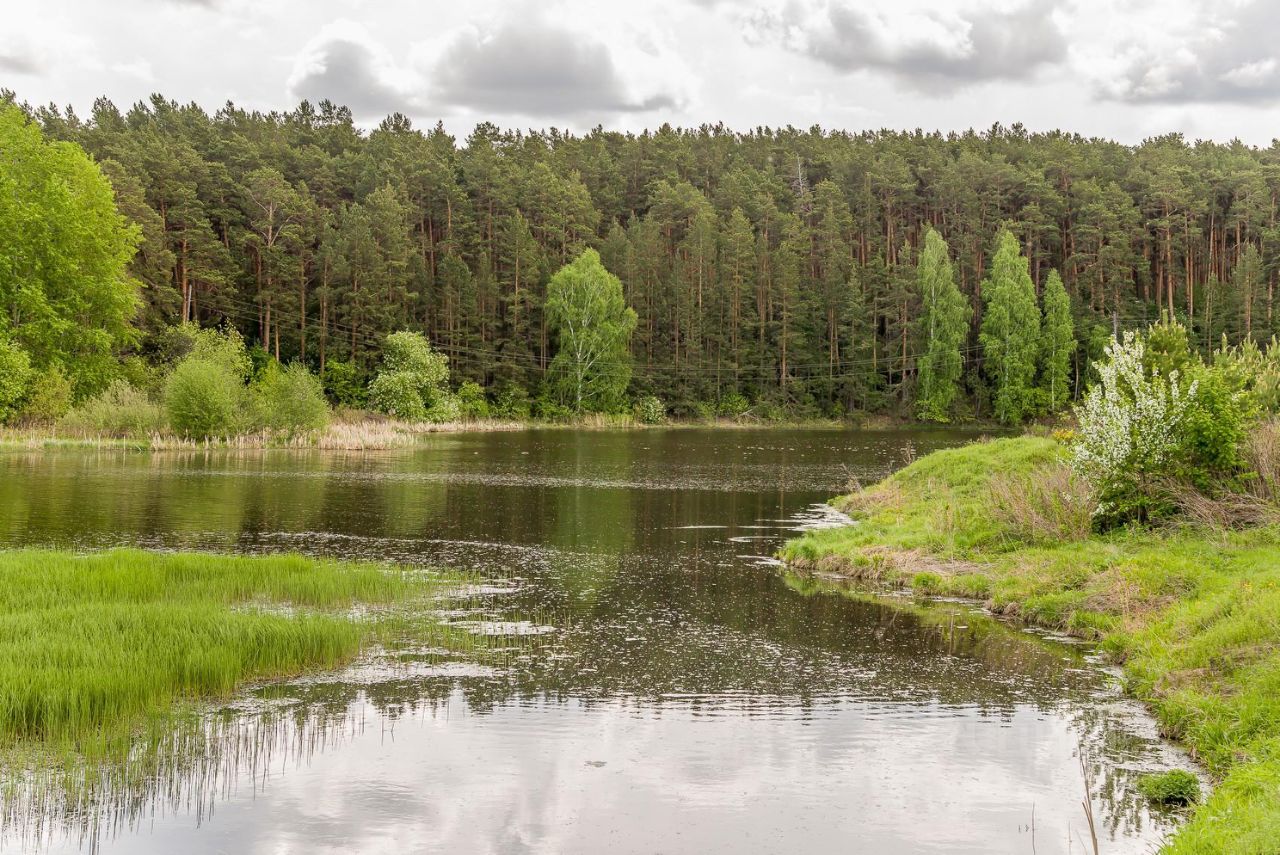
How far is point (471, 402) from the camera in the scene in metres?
103

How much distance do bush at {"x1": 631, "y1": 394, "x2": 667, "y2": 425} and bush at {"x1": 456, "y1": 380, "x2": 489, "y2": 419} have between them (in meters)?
16.8

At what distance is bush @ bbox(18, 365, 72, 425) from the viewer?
6338cm

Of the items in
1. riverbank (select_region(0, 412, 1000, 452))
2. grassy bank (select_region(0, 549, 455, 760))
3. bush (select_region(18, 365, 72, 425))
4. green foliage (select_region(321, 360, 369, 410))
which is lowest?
grassy bank (select_region(0, 549, 455, 760))

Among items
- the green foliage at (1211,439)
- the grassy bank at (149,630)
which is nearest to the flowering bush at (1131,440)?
the green foliage at (1211,439)

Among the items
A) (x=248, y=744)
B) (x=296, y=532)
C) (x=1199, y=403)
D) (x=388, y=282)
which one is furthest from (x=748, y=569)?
(x=388, y=282)

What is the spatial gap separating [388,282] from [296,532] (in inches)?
2975

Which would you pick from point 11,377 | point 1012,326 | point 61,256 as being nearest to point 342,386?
point 61,256

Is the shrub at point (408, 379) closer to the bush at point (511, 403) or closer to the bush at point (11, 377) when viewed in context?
the bush at point (511, 403)

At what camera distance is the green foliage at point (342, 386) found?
94.2 meters

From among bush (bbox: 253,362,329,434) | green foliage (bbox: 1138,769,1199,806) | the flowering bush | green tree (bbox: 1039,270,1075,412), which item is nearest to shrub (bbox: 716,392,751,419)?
green tree (bbox: 1039,270,1075,412)

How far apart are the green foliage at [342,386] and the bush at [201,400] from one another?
29980 millimetres

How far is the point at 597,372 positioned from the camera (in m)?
110

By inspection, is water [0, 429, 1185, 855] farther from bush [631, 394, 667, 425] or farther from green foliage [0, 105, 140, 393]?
bush [631, 394, 667, 425]

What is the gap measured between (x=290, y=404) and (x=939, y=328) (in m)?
69.9
